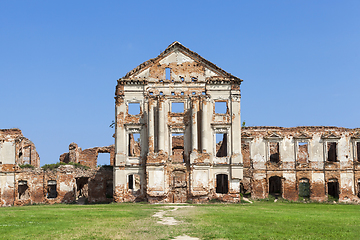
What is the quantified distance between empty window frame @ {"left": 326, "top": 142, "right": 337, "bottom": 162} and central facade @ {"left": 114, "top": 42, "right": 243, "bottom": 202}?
10.1 meters

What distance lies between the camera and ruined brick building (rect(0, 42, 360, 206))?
1286 inches

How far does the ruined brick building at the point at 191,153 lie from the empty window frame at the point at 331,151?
95 millimetres

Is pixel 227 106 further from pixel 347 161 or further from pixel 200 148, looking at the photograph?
pixel 347 161

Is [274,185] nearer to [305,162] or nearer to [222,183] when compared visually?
[305,162]

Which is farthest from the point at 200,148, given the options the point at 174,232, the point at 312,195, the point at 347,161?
the point at 174,232

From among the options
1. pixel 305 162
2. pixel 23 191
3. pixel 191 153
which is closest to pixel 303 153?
pixel 305 162

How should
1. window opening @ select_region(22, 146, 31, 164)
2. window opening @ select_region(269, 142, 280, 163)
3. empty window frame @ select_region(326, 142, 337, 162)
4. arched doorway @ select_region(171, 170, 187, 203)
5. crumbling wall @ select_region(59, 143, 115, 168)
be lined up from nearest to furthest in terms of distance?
1. arched doorway @ select_region(171, 170, 187, 203)
2. empty window frame @ select_region(326, 142, 337, 162)
3. window opening @ select_region(269, 142, 280, 163)
4. window opening @ select_region(22, 146, 31, 164)
5. crumbling wall @ select_region(59, 143, 115, 168)

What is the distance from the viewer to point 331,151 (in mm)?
38844

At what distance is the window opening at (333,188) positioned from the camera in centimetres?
3699

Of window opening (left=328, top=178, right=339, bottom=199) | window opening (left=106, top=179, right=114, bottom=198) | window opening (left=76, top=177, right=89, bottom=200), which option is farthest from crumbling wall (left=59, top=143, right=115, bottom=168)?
window opening (left=328, top=178, right=339, bottom=199)

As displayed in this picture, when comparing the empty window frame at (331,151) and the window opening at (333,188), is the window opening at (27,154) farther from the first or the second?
the window opening at (333,188)

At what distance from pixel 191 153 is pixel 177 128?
7.66ft

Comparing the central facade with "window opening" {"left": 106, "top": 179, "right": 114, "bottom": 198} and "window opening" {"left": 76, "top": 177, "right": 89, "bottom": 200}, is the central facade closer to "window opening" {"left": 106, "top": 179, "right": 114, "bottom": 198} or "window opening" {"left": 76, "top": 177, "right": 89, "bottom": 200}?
"window opening" {"left": 106, "top": 179, "right": 114, "bottom": 198}

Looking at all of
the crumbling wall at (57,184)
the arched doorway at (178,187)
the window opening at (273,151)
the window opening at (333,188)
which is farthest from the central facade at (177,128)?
the window opening at (333,188)
